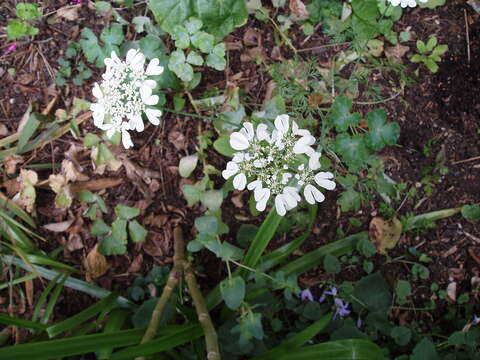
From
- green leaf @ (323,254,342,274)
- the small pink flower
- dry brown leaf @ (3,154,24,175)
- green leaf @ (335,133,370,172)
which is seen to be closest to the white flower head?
green leaf @ (335,133,370,172)

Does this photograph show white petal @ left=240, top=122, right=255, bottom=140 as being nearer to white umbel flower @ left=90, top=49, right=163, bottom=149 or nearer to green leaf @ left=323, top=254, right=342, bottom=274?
white umbel flower @ left=90, top=49, right=163, bottom=149

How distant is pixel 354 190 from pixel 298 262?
428 millimetres

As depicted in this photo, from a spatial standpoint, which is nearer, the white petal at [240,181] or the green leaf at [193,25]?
the white petal at [240,181]

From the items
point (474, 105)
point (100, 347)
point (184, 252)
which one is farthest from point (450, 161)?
point (100, 347)

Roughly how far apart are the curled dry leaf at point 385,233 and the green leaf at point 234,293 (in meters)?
0.75

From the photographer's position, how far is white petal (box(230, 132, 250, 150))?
1359 mm

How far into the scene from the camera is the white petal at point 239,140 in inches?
53.5

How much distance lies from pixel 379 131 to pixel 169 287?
996 millimetres

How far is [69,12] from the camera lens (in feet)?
6.93

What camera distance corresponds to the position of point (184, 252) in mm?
2006

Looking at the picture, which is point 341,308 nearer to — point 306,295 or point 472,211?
point 306,295

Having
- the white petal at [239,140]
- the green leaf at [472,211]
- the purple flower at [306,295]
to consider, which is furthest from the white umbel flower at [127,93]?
the green leaf at [472,211]

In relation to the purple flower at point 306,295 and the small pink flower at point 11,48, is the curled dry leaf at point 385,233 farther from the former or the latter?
the small pink flower at point 11,48

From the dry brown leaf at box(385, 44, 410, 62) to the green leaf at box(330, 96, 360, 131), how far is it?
0.66 metres
